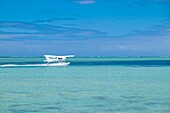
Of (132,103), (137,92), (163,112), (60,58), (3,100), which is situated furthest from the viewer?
(60,58)

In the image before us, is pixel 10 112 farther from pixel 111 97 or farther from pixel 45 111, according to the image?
pixel 111 97

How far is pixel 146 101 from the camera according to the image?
18.3 metres

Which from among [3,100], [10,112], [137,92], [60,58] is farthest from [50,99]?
[60,58]

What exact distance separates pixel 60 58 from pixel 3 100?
42.2 metres

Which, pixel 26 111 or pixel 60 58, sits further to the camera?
pixel 60 58

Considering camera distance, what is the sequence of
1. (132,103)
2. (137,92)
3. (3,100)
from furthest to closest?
(137,92)
(3,100)
(132,103)

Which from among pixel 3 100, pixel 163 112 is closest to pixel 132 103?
pixel 163 112

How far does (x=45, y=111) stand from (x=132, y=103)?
13.5ft

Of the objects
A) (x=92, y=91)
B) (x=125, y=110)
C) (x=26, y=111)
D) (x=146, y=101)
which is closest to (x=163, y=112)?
(x=125, y=110)

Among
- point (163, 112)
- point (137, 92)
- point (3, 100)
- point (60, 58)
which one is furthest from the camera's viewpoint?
point (60, 58)

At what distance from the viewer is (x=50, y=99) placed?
19234 mm

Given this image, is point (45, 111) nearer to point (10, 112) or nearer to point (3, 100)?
point (10, 112)

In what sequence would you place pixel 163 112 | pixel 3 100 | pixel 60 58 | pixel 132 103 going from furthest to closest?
pixel 60 58 → pixel 3 100 → pixel 132 103 → pixel 163 112

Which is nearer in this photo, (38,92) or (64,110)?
(64,110)
